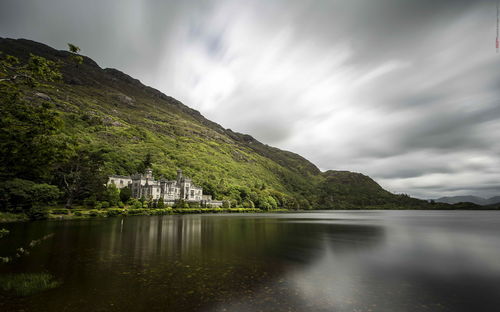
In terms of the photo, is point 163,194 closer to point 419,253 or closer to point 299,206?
point 419,253

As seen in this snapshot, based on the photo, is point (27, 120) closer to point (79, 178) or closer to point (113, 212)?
point (113, 212)

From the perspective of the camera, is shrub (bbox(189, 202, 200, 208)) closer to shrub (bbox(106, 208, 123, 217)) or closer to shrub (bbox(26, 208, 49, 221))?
shrub (bbox(106, 208, 123, 217))

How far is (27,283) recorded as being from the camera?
1284 centimetres

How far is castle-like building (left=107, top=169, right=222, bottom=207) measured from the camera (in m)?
98.8

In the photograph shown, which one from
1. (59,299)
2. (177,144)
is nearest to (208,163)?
(177,144)

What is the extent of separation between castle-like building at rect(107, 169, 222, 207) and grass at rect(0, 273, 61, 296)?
82212mm

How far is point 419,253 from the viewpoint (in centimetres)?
2497

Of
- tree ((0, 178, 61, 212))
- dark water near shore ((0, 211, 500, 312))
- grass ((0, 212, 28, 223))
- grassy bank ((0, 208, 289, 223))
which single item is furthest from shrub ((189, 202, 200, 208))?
dark water near shore ((0, 211, 500, 312))

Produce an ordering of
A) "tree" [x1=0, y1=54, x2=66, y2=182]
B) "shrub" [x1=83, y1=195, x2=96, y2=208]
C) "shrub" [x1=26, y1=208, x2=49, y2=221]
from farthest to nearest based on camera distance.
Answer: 1. "shrub" [x1=83, y1=195, x2=96, y2=208]
2. "shrub" [x1=26, y1=208, x2=49, y2=221]
3. "tree" [x1=0, y1=54, x2=66, y2=182]

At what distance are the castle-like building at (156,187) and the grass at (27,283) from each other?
82212 mm

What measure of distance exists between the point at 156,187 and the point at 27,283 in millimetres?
93738

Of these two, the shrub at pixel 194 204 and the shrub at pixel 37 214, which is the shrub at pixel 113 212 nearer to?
the shrub at pixel 37 214

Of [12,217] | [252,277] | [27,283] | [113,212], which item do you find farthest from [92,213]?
[252,277]

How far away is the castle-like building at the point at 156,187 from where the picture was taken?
9881 centimetres
